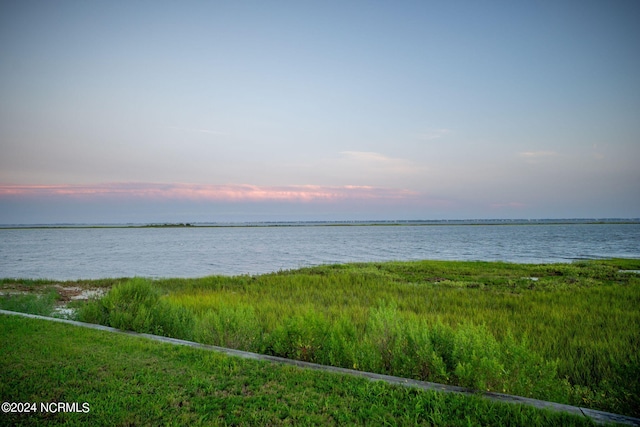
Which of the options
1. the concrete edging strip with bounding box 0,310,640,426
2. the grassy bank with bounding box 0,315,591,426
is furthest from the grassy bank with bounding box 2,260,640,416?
the grassy bank with bounding box 0,315,591,426

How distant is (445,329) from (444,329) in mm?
63

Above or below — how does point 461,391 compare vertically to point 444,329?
below

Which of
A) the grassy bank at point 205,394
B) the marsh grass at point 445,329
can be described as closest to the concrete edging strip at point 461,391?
the grassy bank at point 205,394

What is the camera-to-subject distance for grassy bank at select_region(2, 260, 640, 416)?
5.93m

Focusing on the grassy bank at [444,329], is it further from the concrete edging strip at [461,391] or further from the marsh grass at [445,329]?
the concrete edging strip at [461,391]

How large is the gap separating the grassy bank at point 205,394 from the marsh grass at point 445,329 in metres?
1.14

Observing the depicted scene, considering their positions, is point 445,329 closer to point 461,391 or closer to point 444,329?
point 444,329

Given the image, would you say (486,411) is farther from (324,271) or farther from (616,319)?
(324,271)

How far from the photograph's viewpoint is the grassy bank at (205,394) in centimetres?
438

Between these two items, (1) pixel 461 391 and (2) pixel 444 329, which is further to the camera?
(2) pixel 444 329

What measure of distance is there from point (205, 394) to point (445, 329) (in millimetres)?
4207

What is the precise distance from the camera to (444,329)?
688cm

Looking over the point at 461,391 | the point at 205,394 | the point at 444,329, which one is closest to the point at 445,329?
the point at 444,329

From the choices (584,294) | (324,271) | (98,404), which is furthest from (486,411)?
(324,271)
